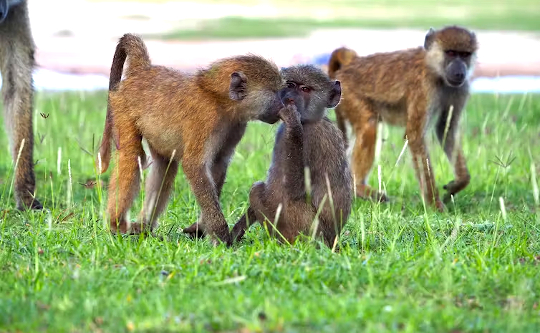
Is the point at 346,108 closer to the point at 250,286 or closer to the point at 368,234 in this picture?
the point at 368,234

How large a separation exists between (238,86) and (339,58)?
133 inches

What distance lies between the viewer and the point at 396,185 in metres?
7.27

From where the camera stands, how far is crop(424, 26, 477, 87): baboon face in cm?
696

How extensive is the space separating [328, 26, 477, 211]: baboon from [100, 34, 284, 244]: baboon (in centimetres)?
224

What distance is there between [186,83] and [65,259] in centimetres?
124

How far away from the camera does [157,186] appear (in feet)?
17.2

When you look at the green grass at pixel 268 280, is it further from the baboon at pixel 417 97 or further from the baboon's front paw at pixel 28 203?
the baboon at pixel 417 97

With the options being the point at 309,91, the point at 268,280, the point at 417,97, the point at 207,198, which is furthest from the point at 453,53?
the point at 268,280

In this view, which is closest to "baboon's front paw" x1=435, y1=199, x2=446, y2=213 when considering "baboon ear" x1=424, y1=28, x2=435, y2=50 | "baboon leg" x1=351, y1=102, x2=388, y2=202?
"baboon leg" x1=351, y1=102, x2=388, y2=202

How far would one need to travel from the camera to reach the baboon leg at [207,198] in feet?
15.2

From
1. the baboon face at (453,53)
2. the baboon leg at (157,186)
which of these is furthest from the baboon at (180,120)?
the baboon face at (453,53)

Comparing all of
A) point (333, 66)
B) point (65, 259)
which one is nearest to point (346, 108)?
point (333, 66)

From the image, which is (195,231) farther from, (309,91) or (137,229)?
(309,91)

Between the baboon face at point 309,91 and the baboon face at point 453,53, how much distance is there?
237 cm
